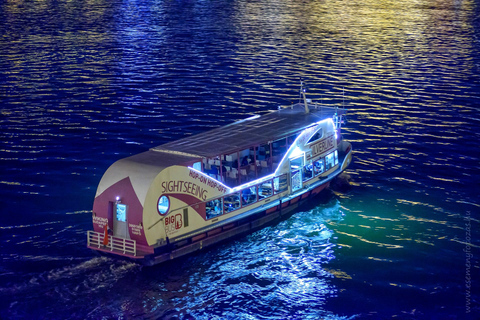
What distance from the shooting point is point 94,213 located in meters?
32.3

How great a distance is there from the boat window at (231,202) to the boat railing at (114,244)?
618cm

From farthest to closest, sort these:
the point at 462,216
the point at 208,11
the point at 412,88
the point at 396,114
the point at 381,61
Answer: the point at 208,11 < the point at 381,61 < the point at 412,88 < the point at 396,114 < the point at 462,216

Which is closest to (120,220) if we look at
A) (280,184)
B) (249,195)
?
(249,195)

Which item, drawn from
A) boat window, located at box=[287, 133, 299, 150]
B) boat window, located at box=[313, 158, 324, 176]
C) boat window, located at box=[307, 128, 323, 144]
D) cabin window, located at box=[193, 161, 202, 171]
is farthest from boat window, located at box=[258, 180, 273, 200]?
boat window, located at box=[307, 128, 323, 144]

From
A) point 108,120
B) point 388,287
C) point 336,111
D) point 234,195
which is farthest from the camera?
point 108,120

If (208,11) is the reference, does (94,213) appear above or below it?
below

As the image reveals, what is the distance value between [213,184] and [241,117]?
83.8 ft

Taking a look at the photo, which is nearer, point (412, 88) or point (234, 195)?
point (234, 195)

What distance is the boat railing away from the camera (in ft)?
103

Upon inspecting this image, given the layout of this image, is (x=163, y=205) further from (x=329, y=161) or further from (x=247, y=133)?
(x=329, y=161)

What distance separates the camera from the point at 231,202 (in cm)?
3581

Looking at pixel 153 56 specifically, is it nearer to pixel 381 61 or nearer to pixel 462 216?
pixel 381 61

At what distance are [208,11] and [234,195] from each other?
3842 inches

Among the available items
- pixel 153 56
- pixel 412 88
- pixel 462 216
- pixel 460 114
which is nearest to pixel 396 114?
pixel 460 114
